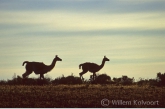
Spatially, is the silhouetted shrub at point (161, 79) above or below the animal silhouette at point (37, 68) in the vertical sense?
below

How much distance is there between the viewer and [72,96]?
14961 mm

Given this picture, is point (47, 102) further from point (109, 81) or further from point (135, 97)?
point (109, 81)

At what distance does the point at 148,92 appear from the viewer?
53.4 ft

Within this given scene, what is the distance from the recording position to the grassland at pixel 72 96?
13.7 meters

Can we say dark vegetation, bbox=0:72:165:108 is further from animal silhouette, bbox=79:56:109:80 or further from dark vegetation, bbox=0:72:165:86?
animal silhouette, bbox=79:56:109:80

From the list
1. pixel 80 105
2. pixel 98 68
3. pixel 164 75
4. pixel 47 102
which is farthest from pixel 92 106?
pixel 98 68

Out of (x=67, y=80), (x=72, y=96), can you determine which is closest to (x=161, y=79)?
(x=67, y=80)

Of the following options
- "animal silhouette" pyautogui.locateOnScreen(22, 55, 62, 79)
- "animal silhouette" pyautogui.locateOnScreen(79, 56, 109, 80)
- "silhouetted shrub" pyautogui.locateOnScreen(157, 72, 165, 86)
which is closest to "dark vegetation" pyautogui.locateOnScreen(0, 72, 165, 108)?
"silhouetted shrub" pyautogui.locateOnScreen(157, 72, 165, 86)

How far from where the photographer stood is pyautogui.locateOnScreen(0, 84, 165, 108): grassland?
A: 13.7 meters

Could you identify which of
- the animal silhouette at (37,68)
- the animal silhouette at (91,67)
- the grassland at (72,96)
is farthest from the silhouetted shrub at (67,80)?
the grassland at (72,96)

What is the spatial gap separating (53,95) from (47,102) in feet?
4.30
